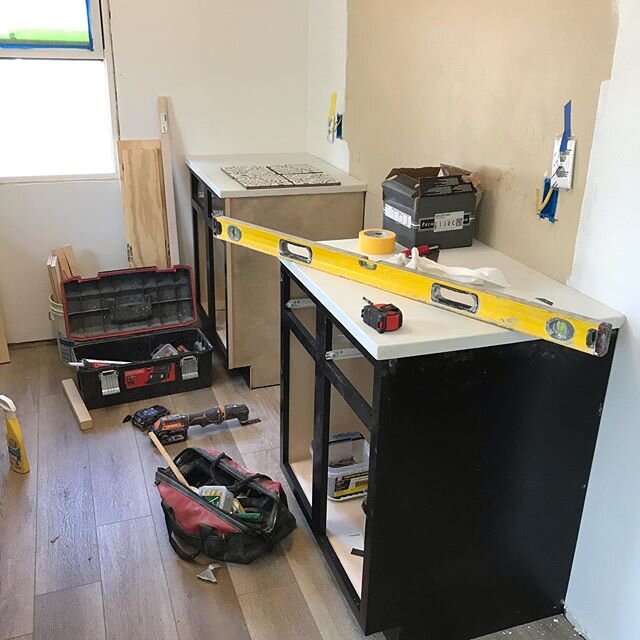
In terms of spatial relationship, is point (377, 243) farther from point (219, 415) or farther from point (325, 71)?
point (325, 71)

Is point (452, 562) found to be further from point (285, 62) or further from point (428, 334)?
point (285, 62)

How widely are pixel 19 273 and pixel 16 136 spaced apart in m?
0.67

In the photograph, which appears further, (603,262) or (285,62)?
(285,62)

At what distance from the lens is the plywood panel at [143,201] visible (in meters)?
3.33

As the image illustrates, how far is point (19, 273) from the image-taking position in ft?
11.1

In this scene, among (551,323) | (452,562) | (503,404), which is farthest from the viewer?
(452,562)

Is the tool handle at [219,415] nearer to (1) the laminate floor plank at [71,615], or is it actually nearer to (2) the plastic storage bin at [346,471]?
(2) the plastic storage bin at [346,471]

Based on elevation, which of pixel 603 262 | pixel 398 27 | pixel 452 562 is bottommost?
pixel 452 562

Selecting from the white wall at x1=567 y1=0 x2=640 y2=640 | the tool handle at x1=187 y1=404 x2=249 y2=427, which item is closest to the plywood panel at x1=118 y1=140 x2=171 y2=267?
the tool handle at x1=187 y1=404 x2=249 y2=427

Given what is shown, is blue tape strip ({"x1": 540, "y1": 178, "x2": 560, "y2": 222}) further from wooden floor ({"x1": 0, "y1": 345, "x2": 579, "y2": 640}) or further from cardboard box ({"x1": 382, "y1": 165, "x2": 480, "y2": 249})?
wooden floor ({"x1": 0, "y1": 345, "x2": 579, "y2": 640})

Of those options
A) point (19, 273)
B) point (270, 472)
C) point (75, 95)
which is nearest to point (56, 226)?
point (19, 273)

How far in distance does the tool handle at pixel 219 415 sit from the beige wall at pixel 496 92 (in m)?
1.02

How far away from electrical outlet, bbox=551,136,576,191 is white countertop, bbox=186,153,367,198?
1.22m

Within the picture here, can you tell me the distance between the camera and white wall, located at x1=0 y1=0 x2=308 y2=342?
10.7ft
